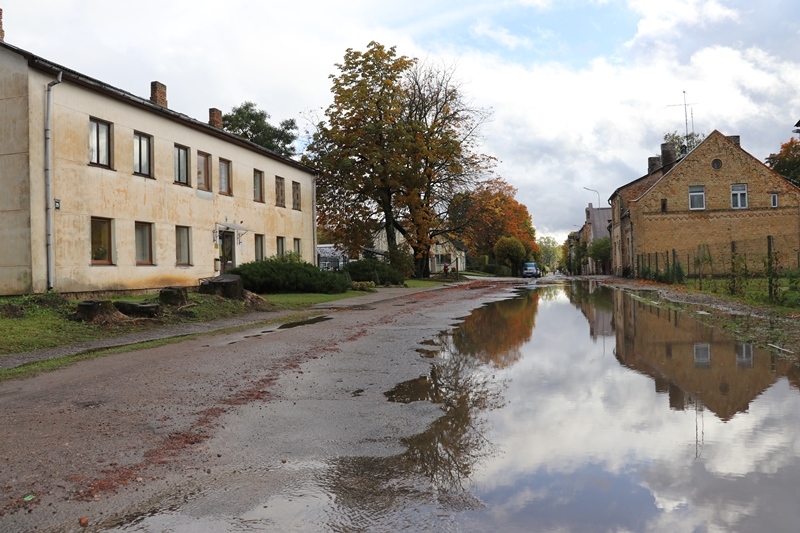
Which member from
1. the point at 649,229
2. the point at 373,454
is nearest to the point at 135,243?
the point at 373,454

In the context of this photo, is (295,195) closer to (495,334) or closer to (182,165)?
(182,165)

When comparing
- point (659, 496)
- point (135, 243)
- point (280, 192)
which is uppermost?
point (280, 192)

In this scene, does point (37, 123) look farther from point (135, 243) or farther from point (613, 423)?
point (613, 423)

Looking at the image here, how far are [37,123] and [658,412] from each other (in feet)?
60.1

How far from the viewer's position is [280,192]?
110 ft

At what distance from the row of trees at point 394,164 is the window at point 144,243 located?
17136 mm

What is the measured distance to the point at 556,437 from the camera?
5.31 meters

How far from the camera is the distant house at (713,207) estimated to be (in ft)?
142

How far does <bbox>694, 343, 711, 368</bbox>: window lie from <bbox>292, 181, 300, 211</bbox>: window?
27.3 metres

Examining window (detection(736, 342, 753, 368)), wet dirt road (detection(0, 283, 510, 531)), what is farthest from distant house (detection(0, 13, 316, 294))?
window (detection(736, 342, 753, 368))

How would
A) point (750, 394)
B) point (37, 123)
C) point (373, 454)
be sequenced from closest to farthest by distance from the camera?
1. point (373, 454)
2. point (750, 394)
3. point (37, 123)

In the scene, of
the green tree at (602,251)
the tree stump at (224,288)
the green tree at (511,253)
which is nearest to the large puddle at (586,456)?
the tree stump at (224,288)

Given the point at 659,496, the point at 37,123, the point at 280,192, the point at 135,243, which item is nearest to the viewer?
the point at 659,496

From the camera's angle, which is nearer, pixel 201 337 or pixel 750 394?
pixel 750 394
